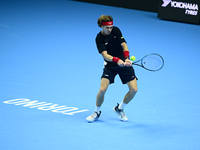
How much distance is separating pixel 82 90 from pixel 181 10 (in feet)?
28.3

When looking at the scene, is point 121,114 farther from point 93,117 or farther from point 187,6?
point 187,6

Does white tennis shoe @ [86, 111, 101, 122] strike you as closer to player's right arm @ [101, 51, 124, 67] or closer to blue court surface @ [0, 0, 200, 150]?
blue court surface @ [0, 0, 200, 150]

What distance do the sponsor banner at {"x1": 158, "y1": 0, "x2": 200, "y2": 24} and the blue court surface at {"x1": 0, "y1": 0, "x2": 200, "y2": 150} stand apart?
0.90 metres

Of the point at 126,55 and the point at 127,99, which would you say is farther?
the point at 127,99

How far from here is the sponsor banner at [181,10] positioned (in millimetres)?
14484

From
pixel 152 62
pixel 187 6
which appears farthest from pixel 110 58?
pixel 187 6

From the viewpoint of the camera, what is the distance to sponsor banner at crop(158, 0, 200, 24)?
14.5 m

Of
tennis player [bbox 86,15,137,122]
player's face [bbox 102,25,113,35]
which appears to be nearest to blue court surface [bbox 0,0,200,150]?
tennis player [bbox 86,15,137,122]

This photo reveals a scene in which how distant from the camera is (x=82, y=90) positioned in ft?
24.6

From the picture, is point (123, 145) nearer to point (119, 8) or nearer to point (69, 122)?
point (69, 122)

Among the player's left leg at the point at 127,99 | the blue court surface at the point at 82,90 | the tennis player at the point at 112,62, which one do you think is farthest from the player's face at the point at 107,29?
the blue court surface at the point at 82,90

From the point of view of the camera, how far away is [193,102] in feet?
23.8

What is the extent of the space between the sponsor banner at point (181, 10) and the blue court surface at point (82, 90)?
0.90 metres

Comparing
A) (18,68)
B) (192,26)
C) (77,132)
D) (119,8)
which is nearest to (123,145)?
(77,132)
